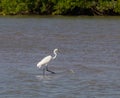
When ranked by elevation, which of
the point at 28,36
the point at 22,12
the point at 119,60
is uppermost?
the point at 119,60

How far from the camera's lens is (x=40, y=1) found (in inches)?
2312

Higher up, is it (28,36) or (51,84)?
(51,84)

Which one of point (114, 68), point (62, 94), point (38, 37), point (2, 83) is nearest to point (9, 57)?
point (114, 68)

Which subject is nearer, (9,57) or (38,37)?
(9,57)

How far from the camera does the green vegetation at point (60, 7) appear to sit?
183ft

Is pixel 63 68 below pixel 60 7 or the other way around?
the other way around

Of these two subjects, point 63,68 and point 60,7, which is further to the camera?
point 60,7

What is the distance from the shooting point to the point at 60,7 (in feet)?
185

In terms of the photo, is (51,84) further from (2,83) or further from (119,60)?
(119,60)

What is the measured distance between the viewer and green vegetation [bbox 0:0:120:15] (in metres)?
55.9

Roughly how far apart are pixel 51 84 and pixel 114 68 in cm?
318

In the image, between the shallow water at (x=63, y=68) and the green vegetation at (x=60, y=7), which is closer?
the shallow water at (x=63, y=68)

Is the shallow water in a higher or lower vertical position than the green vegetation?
higher

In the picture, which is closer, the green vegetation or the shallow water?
the shallow water
